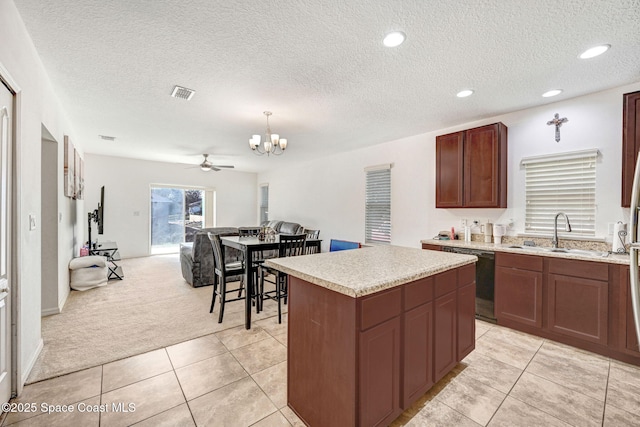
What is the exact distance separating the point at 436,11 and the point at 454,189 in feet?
7.93

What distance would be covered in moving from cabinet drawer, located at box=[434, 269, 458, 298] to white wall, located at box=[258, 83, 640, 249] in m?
1.97

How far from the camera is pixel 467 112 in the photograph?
3426mm

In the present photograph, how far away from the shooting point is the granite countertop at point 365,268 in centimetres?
136

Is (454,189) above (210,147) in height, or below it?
below

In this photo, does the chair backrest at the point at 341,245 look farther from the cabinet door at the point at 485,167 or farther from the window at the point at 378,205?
the cabinet door at the point at 485,167

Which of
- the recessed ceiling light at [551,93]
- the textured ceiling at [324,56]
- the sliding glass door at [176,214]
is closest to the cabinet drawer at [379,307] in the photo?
the textured ceiling at [324,56]

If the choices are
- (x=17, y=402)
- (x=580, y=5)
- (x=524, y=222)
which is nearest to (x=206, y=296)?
(x=17, y=402)

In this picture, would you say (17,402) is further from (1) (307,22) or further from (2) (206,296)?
(1) (307,22)

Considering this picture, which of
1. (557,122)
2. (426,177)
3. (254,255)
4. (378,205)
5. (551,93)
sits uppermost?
(551,93)

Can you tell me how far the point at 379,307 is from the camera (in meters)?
1.42

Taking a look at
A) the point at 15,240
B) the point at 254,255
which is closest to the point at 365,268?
the point at 254,255

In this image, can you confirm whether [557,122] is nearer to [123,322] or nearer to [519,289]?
[519,289]

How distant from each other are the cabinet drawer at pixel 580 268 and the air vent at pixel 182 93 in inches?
161

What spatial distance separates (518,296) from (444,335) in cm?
153
